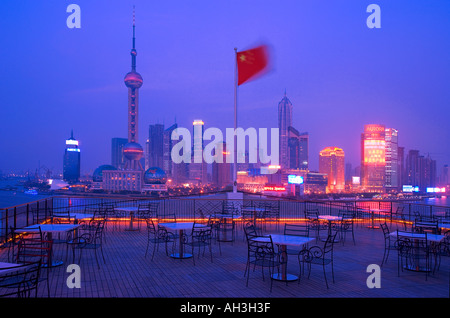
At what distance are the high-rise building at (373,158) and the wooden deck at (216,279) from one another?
190m

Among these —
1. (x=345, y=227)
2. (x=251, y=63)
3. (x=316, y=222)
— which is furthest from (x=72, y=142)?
(x=345, y=227)

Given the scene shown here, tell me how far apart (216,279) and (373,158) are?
657 feet

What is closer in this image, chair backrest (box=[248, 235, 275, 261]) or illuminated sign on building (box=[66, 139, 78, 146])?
chair backrest (box=[248, 235, 275, 261])

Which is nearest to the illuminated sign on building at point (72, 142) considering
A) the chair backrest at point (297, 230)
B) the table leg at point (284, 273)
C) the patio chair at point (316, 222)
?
the chair backrest at point (297, 230)

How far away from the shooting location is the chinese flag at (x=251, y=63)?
14.7 metres

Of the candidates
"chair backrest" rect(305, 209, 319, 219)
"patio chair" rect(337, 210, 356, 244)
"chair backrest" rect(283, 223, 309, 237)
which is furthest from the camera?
"chair backrest" rect(305, 209, 319, 219)

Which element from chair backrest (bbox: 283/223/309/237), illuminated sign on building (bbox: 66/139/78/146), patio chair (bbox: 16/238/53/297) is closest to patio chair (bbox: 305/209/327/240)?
chair backrest (bbox: 283/223/309/237)

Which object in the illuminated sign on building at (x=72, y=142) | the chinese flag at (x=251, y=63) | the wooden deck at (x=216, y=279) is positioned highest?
the illuminated sign on building at (x=72, y=142)

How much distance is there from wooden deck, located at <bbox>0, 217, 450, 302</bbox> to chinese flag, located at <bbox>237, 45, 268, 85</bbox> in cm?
807

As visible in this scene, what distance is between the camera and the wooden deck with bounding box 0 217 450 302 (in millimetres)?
6023

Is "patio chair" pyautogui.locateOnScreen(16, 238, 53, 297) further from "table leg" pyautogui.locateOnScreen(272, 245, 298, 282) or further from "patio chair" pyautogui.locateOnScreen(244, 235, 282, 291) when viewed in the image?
"table leg" pyautogui.locateOnScreen(272, 245, 298, 282)

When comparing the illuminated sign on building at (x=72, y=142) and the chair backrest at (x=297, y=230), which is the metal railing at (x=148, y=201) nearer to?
the chair backrest at (x=297, y=230)
